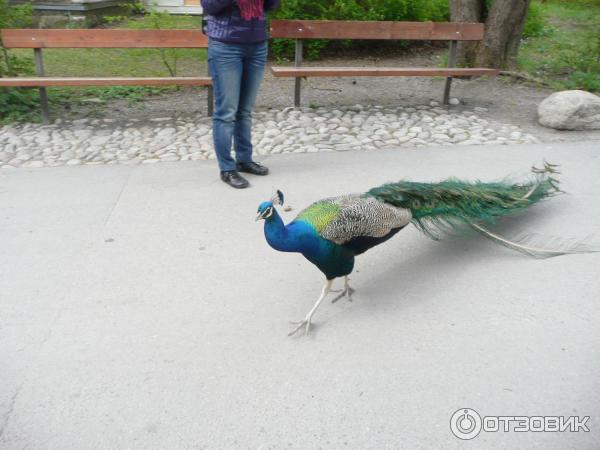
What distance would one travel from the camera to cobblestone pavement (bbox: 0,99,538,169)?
5.68m

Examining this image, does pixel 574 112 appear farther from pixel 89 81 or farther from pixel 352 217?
pixel 89 81

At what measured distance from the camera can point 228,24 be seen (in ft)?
14.7

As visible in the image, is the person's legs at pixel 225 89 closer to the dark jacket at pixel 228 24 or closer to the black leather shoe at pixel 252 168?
the dark jacket at pixel 228 24

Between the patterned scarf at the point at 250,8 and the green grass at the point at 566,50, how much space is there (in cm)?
528

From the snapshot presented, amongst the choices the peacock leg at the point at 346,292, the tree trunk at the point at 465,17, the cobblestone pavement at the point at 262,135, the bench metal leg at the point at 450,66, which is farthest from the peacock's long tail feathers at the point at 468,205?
the tree trunk at the point at 465,17

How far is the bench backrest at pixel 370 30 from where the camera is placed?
6.82m

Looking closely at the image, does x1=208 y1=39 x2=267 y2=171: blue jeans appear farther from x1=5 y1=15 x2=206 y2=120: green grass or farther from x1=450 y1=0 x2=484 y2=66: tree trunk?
x1=450 y1=0 x2=484 y2=66: tree trunk

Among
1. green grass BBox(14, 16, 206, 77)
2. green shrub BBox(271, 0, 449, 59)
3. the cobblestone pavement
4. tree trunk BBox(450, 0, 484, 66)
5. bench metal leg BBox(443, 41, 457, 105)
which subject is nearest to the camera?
the cobblestone pavement

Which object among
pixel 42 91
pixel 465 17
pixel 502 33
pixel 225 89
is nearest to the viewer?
pixel 225 89

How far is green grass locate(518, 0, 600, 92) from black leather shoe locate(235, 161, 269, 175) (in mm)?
5113

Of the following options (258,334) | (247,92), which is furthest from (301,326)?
(247,92)

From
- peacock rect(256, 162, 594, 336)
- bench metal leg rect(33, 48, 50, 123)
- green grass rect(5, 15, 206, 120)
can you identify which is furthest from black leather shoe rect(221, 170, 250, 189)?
green grass rect(5, 15, 206, 120)

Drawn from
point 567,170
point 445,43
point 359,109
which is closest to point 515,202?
point 567,170

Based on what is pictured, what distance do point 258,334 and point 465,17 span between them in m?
7.25
